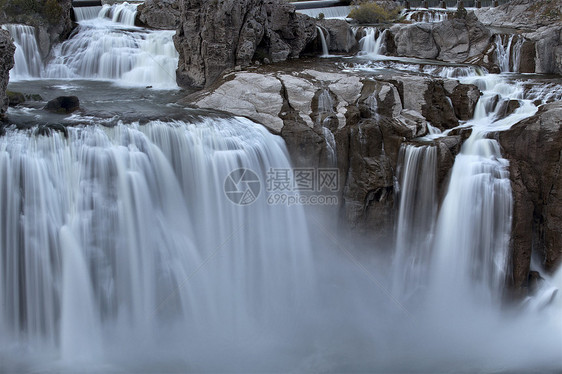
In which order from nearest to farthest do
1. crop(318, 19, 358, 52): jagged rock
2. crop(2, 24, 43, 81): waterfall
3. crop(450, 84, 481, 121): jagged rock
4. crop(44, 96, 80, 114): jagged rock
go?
crop(44, 96, 80, 114): jagged rock → crop(450, 84, 481, 121): jagged rock → crop(2, 24, 43, 81): waterfall → crop(318, 19, 358, 52): jagged rock

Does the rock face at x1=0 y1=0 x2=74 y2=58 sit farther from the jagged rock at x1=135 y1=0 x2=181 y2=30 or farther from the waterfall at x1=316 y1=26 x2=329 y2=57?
the waterfall at x1=316 y1=26 x2=329 y2=57

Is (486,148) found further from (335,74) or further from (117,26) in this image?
(117,26)

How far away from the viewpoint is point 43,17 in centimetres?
1964

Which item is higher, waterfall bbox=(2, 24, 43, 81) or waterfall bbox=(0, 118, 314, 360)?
waterfall bbox=(2, 24, 43, 81)

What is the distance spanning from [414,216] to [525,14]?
1646cm

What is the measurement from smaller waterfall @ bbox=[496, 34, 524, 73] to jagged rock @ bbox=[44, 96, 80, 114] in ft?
43.4

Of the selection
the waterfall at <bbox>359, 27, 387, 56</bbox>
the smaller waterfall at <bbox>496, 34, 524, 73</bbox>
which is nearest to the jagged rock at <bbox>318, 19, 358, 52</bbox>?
the waterfall at <bbox>359, 27, 387, 56</bbox>

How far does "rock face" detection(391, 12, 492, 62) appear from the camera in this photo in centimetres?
1889

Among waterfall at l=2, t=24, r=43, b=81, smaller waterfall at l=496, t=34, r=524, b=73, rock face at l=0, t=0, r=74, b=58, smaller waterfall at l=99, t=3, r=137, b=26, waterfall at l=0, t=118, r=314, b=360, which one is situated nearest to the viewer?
waterfall at l=0, t=118, r=314, b=360

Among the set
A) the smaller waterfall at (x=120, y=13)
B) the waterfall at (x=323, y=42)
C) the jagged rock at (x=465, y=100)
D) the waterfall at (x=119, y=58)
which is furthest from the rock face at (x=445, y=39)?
the smaller waterfall at (x=120, y=13)

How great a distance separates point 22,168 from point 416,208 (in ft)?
26.3

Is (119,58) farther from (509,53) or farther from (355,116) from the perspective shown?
(509,53)

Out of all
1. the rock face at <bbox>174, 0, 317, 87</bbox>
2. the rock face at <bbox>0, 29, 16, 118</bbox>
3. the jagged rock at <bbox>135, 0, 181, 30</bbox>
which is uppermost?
the jagged rock at <bbox>135, 0, 181, 30</bbox>

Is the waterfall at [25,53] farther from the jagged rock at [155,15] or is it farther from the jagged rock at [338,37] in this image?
the jagged rock at [338,37]
